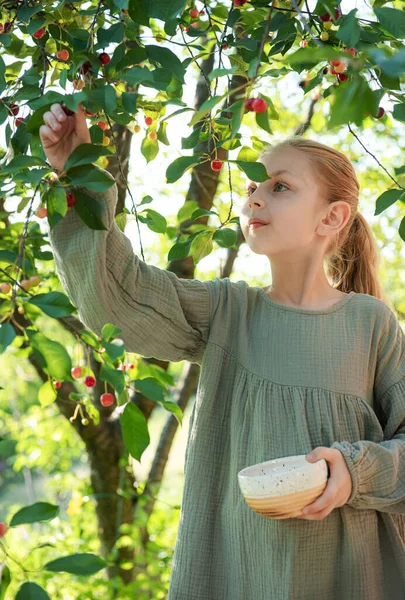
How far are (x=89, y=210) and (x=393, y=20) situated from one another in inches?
18.0

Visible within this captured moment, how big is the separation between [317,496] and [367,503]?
6.4 inches

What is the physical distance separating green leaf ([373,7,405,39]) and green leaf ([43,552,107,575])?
2.31ft

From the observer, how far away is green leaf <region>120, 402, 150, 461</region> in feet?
3.65

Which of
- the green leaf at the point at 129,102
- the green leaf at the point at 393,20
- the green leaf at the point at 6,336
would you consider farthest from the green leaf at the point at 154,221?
the green leaf at the point at 393,20

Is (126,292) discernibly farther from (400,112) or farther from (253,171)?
(400,112)

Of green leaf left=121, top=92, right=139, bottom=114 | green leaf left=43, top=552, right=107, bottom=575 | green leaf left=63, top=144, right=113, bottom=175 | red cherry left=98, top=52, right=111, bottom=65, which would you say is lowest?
green leaf left=43, top=552, right=107, bottom=575

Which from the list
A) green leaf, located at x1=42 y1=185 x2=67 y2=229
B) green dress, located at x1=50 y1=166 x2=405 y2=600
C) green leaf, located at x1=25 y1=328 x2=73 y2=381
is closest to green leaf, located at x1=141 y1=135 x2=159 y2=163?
green dress, located at x1=50 y1=166 x2=405 y2=600

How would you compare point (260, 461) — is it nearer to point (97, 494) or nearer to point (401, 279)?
point (97, 494)

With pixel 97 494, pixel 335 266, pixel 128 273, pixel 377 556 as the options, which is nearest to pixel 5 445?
pixel 128 273

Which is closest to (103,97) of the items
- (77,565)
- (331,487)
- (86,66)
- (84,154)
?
(84,154)

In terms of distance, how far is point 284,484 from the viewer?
1158 mm

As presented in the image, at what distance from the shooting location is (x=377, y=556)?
1386 mm

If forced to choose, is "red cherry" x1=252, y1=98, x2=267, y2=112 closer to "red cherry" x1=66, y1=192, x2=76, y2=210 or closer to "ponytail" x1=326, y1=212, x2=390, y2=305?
"red cherry" x1=66, y1=192, x2=76, y2=210

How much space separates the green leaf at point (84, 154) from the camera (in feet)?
3.17
